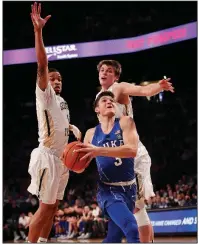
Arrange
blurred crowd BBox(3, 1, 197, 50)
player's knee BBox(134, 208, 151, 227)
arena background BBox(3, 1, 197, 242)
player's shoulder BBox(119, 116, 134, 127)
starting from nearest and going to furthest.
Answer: player's shoulder BBox(119, 116, 134, 127), player's knee BBox(134, 208, 151, 227), arena background BBox(3, 1, 197, 242), blurred crowd BBox(3, 1, 197, 50)

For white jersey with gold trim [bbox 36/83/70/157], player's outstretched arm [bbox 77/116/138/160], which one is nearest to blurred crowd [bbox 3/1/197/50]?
white jersey with gold trim [bbox 36/83/70/157]

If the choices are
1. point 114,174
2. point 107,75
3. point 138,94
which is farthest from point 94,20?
point 114,174

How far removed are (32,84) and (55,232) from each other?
10.1 m

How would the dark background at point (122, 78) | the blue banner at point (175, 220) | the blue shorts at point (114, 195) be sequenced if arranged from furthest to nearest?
1. the dark background at point (122, 78)
2. the blue banner at point (175, 220)
3. the blue shorts at point (114, 195)

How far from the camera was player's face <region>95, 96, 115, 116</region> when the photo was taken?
5012mm

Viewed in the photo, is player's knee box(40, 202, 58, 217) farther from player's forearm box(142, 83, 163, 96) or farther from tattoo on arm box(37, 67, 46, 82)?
player's forearm box(142, 83, 163, 96)

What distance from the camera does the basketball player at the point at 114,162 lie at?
471 cm

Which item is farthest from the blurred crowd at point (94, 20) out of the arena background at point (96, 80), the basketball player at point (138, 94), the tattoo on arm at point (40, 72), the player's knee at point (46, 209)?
the player's knee at point (46, 209)

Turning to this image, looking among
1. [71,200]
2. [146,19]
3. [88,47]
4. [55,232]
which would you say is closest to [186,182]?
[71,200]

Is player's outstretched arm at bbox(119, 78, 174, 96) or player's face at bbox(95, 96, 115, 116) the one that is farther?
player's outstretched arm at bbox(119, 78, 174, 96)

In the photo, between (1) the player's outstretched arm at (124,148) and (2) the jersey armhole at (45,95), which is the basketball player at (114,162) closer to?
(1) the player's outstretched arm at (124,148)

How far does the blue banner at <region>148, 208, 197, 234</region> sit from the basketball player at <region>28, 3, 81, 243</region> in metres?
6.87

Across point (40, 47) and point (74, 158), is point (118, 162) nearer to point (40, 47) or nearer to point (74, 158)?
point (74, 158)

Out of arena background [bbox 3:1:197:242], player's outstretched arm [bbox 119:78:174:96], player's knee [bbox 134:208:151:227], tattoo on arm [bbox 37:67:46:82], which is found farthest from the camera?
arena background [bbox 3:1:197:242]
